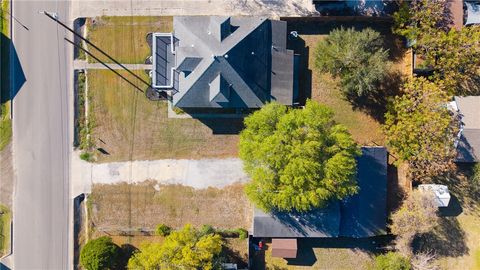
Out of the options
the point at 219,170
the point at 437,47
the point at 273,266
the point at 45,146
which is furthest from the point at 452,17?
the point at 45,146

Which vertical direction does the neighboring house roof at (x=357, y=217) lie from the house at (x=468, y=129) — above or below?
below

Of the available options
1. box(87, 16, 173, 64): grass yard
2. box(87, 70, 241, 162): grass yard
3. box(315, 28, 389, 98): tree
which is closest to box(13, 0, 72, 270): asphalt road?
box(87, 16, 173, 64): grass yard

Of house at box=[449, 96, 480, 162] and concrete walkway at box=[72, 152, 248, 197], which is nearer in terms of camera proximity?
house at box=[449, 96, 480, 162]

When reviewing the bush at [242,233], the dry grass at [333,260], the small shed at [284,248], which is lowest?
the dry grass at [333,260]

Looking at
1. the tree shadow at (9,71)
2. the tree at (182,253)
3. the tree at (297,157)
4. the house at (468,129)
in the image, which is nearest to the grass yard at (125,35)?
the tree shadow at (9,71)

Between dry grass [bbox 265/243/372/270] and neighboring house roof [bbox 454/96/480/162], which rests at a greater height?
neighboring house roof [bbox 454/96/480/162]

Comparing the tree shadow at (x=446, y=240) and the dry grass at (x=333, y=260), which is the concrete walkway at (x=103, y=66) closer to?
the dry grass at (x=333, y=260)

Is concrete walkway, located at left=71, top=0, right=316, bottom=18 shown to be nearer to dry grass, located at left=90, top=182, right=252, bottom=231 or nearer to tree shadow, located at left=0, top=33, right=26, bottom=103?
tree shadow, located at left=0, top=33, right=26, bottom=103
